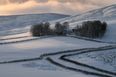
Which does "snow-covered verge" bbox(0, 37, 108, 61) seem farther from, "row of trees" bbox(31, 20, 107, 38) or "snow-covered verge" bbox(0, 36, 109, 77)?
"row of trees" bbox(31, 20, 107, 38)

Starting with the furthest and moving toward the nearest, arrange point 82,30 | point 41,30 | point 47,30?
point 47,30 → point 41,30 → point 82,30

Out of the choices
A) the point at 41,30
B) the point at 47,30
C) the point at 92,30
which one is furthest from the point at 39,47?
the point at 47,30

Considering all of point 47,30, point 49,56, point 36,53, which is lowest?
point 49,56

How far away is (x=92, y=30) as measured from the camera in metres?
113

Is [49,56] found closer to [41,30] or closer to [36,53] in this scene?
[36,53]

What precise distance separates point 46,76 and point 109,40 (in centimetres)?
5614

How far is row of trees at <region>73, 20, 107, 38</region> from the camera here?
368 ft

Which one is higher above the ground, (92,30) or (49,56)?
(92,30)

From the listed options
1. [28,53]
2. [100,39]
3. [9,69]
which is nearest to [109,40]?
[100,39]

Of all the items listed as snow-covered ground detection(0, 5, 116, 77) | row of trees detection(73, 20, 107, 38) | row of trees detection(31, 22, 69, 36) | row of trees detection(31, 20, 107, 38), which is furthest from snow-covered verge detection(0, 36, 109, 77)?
row of trees detection(31, 22, 69, 36)

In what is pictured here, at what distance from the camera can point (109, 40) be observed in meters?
110

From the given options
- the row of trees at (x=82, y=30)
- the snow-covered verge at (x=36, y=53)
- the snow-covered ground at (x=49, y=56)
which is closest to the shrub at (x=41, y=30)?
the row of trees at (x=82, y=30)

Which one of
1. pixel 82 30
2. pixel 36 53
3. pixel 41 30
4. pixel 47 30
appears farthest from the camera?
pixel 47 30

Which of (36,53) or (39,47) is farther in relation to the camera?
(39,47)
